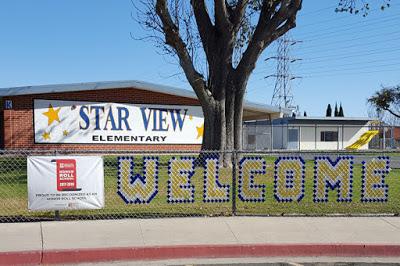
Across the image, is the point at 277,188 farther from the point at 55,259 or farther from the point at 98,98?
the point at 98,98

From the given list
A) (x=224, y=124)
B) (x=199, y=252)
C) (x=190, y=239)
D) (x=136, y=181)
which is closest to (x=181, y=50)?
(x=224, y=124)

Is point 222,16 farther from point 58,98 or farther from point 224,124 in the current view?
point 58,98

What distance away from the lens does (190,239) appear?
6980 mm

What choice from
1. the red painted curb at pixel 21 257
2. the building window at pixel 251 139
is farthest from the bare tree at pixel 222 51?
the building window at pixel 251 139

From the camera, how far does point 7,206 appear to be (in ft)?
29.8

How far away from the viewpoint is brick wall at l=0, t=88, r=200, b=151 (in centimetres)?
1995

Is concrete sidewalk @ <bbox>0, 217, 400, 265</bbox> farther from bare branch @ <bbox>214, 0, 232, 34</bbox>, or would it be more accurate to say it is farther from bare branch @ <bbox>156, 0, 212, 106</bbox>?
bare branch @ <bbox>214, 0, 232, 34</bbox>

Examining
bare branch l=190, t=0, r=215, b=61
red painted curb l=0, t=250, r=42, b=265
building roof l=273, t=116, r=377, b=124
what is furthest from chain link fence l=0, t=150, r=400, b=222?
building roof l=273, t=116, r=377, b=124

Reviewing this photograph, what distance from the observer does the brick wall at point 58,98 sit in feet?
65.5

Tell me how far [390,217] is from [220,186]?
3280 mm

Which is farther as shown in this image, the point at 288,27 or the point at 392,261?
the point at 288,27

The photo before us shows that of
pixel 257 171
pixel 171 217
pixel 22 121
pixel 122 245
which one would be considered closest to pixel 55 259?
pixel 122 245

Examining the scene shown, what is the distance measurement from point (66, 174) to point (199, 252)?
2.89m

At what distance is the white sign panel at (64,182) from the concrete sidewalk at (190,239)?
347 mm
